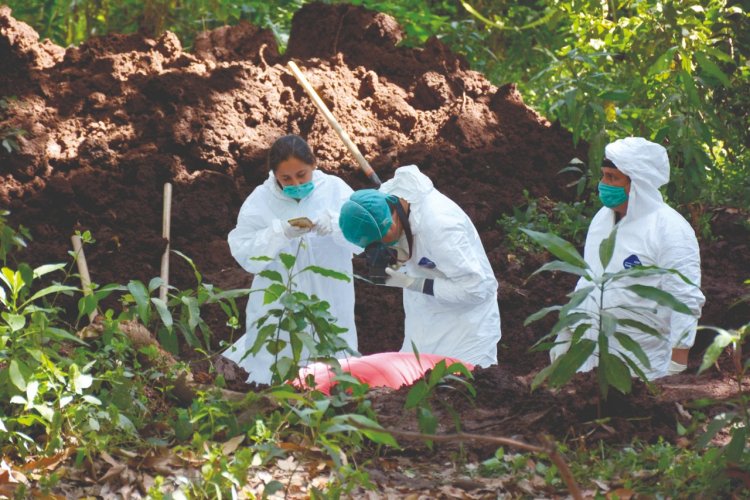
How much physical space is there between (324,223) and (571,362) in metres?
2.93

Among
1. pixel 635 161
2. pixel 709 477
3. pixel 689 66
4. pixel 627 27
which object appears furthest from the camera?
pixel 627 27

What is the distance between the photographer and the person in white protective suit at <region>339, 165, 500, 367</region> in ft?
21.5

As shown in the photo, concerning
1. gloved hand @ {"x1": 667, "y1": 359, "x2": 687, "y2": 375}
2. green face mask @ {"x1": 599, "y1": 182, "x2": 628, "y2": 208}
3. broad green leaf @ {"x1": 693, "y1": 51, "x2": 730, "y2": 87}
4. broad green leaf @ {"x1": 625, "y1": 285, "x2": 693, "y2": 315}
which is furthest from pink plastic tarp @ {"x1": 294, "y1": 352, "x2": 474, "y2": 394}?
broad green leaf @ {"x1": 693, "y1": 51, "x2": 730, "y2": 87}

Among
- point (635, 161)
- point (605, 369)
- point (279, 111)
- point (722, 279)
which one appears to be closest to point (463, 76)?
point (279, 111)

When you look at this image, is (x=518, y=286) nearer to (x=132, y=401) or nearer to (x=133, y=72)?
(x=133, y=72)

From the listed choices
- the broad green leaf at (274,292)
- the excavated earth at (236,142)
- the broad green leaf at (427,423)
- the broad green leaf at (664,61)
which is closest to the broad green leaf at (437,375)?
the broad green leaf at (427,423)

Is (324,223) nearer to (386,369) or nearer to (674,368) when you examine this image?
(386,369)

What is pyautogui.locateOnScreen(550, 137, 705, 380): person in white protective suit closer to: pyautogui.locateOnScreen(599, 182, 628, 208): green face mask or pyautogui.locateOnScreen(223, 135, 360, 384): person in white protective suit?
pyautogui.locateOnScreen(599, 182, 628, 208): green face mask

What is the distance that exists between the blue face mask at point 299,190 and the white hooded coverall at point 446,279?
80 cm

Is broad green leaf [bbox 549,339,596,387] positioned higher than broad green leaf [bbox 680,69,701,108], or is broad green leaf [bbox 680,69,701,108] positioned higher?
broad green leaf [bbox 680,69,701,108]

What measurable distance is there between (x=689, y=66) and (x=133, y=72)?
4334 mm

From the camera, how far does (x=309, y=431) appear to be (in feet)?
15.1

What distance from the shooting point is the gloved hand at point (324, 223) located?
733 centimetres

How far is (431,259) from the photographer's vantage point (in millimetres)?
6730
